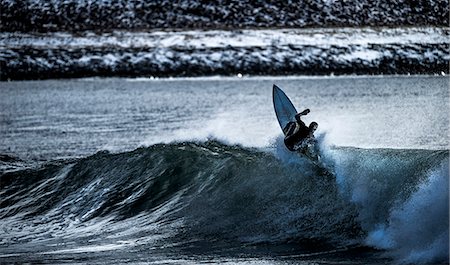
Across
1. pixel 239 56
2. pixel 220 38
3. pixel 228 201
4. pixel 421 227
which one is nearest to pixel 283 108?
pixel 228 201

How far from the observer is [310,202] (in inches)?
595

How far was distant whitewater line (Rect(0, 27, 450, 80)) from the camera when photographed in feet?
163

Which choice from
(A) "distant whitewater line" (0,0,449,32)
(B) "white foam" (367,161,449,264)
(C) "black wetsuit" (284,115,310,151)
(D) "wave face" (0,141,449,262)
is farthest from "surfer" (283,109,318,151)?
(A) "distant whitewater line" (0,0,449,32)

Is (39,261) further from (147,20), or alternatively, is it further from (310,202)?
(147,20)

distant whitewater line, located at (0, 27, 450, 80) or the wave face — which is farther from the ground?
the wave face

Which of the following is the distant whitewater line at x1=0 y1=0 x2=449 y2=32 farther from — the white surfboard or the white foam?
the white foam

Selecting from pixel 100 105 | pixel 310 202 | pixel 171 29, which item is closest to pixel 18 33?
pixel 171 29

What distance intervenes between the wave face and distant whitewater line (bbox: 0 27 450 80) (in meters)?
31.2

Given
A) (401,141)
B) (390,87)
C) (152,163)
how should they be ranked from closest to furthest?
(152,163) < (401,141) < (390,87)

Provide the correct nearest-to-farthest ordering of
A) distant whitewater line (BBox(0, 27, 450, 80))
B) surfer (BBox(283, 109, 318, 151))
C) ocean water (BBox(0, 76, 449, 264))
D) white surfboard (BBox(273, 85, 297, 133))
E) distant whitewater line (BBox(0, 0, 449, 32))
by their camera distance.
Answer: ocean water (BBox(0, 76, 449, 264))
surfer (BBox(283, 109, 318, 151))
white surfboard (BBox(273, 85, 297, 133))
distant whitewater line (BBox(0, 27, 450, 80))
distant whitewater line (BBox(0, 0, 449, 32))

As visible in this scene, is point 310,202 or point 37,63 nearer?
point 310,202

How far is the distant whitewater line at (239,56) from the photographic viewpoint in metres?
49.6

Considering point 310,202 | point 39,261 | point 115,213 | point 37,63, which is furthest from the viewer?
point 37,63

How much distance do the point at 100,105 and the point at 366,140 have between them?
14.6 m
